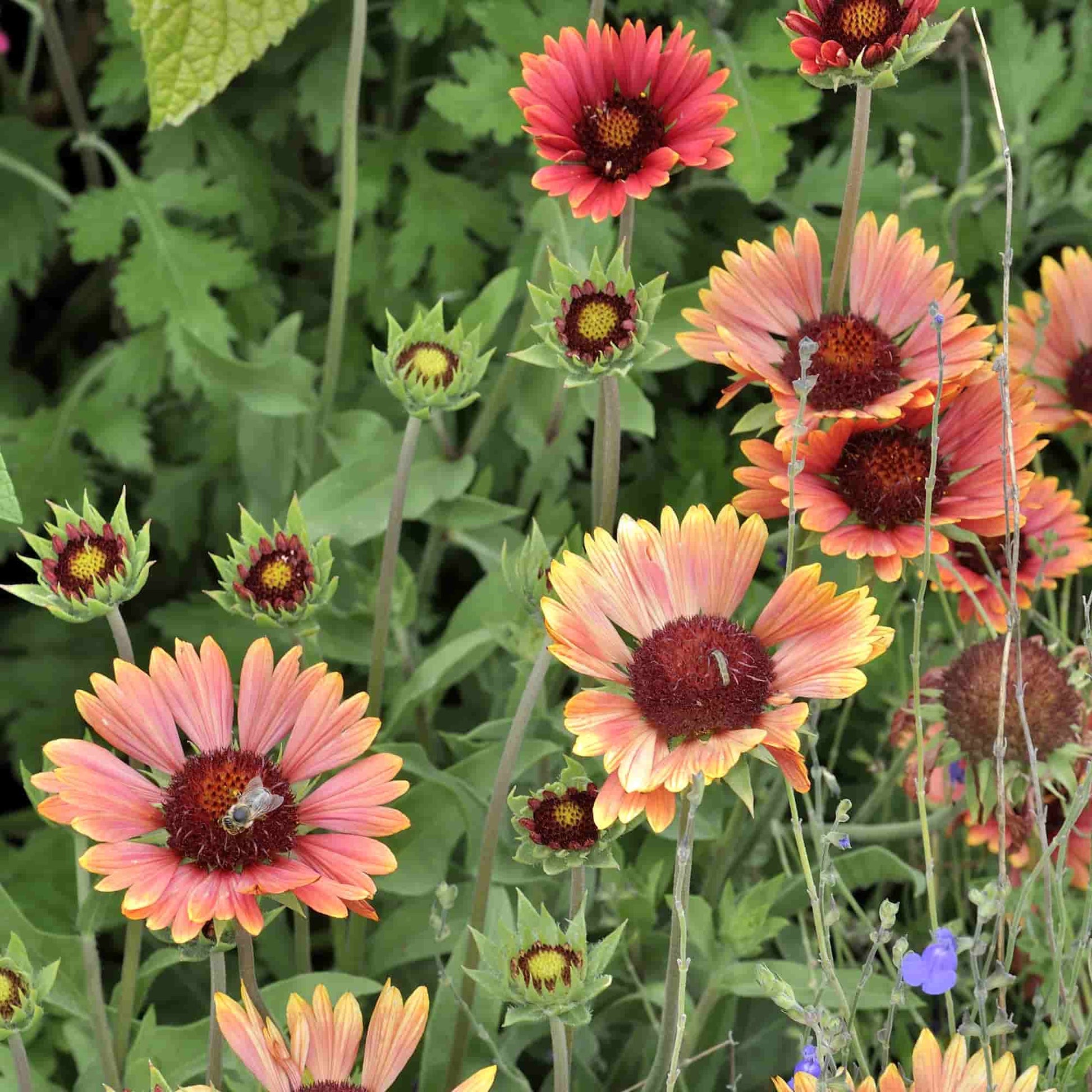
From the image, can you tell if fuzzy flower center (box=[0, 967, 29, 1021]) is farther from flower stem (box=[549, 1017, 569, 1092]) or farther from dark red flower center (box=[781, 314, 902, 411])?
dark red flower center (box=[781, 314, 902, 411])

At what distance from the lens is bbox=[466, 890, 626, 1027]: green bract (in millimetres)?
681

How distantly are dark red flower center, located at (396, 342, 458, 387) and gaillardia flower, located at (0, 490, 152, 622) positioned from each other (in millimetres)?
187

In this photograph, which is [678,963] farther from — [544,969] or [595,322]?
[595,322]

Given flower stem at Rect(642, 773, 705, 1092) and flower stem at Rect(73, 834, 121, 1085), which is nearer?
flower stem at Rect(642, 773, 705, 1092)

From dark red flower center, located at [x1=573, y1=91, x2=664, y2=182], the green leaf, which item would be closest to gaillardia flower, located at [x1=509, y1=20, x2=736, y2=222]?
dark red flower center, located at [x1=573, y1=91, x2=664, y2=182]

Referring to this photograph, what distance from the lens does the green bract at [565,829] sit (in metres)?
0.72

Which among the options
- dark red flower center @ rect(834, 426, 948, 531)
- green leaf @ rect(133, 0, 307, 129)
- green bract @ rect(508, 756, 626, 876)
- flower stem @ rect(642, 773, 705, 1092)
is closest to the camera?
flower stem @ rect(642, 773, 705, 1092)

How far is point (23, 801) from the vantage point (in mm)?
1592

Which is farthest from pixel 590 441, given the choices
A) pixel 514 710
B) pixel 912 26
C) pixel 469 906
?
pixel 912 26

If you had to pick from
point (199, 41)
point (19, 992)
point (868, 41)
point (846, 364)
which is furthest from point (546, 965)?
point (199, 41)

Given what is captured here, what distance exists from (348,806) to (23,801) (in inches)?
39.9

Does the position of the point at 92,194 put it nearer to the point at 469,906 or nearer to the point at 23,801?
the point at 23,801

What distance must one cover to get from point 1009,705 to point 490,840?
316 mm

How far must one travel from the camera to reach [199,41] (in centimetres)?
94
